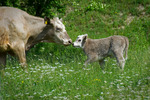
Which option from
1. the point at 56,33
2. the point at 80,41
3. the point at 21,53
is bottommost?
the point at 21,53

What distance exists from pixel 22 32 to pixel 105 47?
2.83 m

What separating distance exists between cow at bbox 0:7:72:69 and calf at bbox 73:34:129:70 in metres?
0.71

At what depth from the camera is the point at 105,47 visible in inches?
437

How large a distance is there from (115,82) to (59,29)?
12.2ft

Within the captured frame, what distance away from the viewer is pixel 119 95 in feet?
23.6

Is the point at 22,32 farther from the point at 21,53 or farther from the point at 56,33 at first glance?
the point at 56,33

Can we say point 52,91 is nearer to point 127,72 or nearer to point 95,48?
point 127,72

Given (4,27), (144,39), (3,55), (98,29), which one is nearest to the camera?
(4,27)

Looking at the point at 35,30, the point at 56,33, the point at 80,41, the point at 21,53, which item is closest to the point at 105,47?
the point at 80,41

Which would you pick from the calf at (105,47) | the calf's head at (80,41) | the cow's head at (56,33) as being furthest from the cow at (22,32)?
the calf at (105,47)

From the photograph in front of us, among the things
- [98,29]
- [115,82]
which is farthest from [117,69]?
A: [98,29]

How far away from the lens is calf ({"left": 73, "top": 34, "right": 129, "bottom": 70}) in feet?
35.4

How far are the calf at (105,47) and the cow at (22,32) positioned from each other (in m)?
0.71

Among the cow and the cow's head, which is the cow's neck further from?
the cow's head
